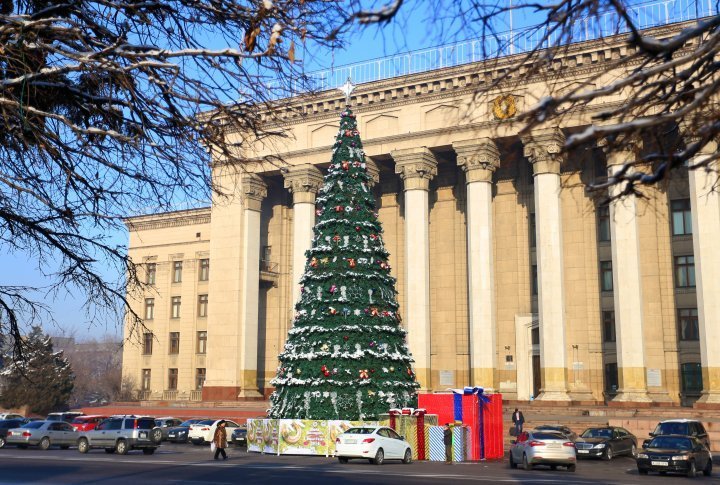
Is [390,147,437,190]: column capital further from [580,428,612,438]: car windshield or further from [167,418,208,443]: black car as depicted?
[580,428,612,438]: car windshield

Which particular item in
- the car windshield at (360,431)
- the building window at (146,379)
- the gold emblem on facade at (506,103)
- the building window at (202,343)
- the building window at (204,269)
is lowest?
the car windshield at (360,431)

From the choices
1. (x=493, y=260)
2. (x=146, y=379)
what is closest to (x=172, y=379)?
(x=146, y=379)

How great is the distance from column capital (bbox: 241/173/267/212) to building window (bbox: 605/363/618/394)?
72.2 ft

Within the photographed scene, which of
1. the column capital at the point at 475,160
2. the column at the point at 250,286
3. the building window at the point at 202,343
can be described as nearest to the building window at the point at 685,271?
the column capital at the point at 475,160

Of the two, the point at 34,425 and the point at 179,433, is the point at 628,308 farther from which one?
the point at 34,425

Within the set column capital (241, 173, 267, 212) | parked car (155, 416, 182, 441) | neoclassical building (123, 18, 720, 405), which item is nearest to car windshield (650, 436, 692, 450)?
neoclassical building (123, 18, 720, 405)

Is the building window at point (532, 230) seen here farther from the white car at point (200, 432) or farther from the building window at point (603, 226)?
the white car at point (200, 432)

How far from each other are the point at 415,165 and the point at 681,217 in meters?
13.5

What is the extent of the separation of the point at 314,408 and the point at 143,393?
31974 mm

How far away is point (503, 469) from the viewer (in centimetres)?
2442

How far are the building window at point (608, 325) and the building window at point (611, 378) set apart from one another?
1.33m

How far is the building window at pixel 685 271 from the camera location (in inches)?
Result: 1587

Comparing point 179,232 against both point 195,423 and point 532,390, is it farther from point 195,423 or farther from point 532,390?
point 532,390

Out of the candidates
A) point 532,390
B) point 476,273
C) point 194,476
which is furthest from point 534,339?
point 194,476
